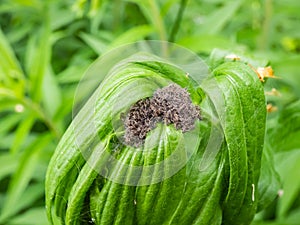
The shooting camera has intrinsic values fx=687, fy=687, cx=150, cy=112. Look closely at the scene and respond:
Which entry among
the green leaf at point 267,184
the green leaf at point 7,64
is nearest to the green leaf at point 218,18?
the green leaf at point 7,64

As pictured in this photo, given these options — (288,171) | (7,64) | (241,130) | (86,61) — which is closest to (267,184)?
(241,130)

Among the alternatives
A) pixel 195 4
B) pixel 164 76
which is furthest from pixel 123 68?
pixel 195 4

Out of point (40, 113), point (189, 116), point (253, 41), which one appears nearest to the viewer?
point (189, 116)

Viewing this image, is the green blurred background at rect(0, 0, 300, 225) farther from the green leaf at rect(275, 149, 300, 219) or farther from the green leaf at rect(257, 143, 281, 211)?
the green leaf at rect(257, 143, 281, 211)

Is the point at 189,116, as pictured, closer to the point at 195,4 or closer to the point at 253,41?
the point at 253,41

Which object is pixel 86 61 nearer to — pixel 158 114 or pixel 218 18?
pixel 218 18

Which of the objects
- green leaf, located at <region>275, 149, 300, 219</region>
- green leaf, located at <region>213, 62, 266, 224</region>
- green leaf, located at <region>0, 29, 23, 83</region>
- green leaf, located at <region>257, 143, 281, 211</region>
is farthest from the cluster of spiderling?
green leaf, located at <region>0, 29, 23, 83</region>
